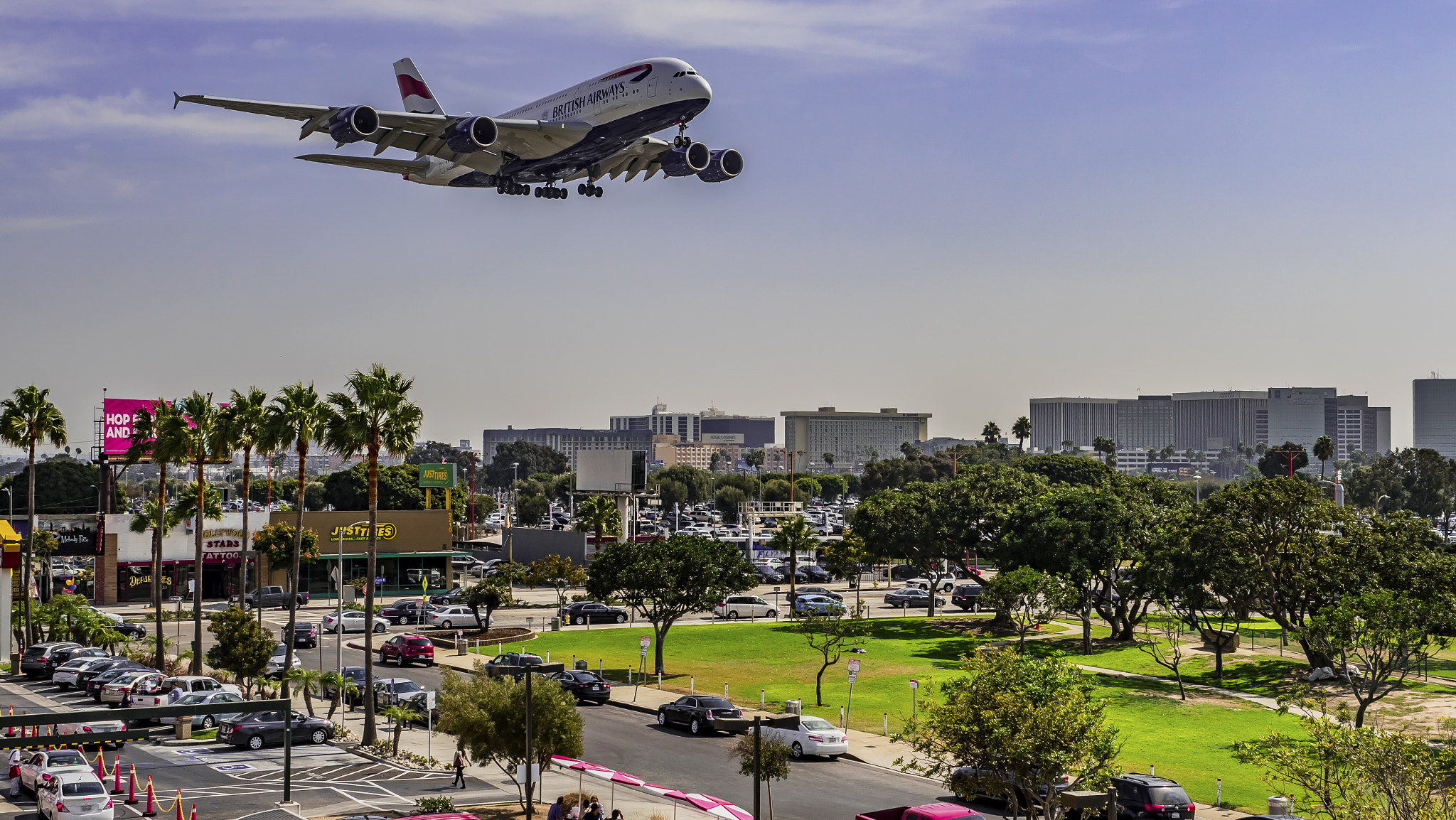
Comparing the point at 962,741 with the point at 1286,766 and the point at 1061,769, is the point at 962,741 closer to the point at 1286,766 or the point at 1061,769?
the point at 1061,769

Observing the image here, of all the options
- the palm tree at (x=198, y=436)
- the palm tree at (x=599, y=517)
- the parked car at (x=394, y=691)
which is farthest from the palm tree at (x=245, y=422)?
the palm tree at (x=599, y=517)

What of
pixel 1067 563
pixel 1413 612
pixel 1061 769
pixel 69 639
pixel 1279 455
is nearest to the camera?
pixel 1061 769

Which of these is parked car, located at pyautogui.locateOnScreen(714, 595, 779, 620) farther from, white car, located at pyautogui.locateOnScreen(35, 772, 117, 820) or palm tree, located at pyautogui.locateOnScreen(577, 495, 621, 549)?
white car, located at pyautogui.locateOnScreen(35, 772, 117, 820)

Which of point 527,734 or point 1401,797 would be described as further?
point 527,734

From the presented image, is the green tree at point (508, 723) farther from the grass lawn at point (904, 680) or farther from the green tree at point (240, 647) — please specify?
the green tree at point (240, 647)

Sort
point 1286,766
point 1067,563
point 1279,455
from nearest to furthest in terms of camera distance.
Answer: point 1286,766
point 1067,563
point 1279,455

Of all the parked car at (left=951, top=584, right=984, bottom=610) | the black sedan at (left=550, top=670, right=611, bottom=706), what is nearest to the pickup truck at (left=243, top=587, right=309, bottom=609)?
the black sedan at (left=550, top=670, right=611, bottom=706)

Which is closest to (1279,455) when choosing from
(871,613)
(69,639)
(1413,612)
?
(871,613)
